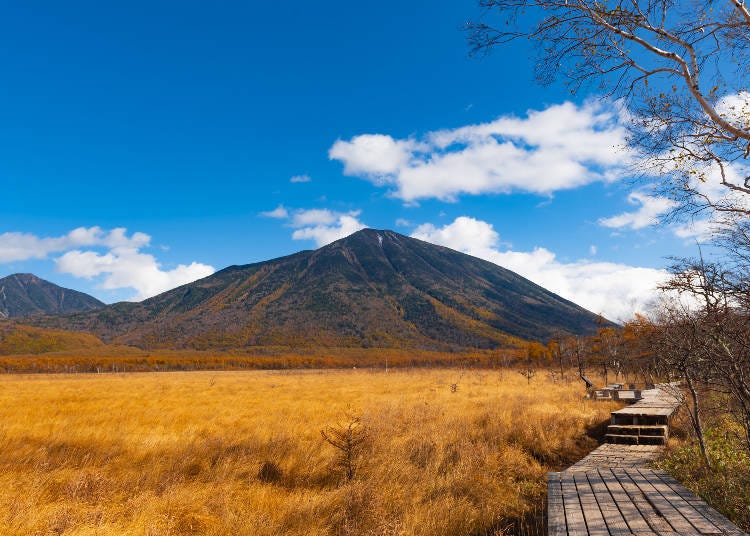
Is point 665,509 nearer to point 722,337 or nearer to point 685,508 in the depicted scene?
point 685,508

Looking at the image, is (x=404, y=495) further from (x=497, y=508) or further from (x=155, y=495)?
(x=155, y=495)

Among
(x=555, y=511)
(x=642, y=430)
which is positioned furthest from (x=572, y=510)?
(x=642, y=430)

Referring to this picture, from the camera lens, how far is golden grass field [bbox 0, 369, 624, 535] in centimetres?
620

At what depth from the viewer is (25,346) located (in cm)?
16275

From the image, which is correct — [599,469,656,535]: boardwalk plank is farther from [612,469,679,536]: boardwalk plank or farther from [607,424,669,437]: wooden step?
[607,424,669,437]: wooden step

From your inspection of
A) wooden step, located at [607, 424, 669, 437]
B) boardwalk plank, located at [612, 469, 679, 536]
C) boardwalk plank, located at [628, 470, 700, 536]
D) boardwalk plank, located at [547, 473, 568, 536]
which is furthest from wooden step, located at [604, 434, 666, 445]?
boardwalk plank, located at [547, 473, 568, 536]

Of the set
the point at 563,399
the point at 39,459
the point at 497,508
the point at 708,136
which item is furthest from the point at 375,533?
the point at 563,399

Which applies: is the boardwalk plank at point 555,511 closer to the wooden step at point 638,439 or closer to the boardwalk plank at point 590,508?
the boardwalk plank at point 590,508

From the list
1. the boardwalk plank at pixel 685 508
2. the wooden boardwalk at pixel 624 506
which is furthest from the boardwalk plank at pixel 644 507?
the boardwalk plank at pixel 685 508

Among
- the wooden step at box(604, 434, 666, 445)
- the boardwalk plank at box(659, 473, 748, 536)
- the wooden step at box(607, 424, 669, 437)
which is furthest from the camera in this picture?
the wooden step at box(607, 424, 669, 437)

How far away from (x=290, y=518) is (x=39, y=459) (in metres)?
6.11

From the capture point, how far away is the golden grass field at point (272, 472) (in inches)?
244

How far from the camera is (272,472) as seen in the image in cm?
892

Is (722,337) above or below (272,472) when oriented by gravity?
above
